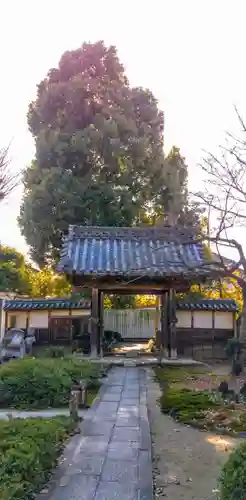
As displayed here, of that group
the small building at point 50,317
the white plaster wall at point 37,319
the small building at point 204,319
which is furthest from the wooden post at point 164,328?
the white plaster wall at point 37,319

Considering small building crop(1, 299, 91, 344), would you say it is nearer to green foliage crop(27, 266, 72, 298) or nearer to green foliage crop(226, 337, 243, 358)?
green foliage crop(27, 266, 72, 298)

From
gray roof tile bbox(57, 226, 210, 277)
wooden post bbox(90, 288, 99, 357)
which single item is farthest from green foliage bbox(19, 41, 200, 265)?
wooden post bbox(90, 288, 99, 357)

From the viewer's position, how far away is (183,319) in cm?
1850

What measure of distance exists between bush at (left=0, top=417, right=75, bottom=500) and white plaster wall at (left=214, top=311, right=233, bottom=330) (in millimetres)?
13603

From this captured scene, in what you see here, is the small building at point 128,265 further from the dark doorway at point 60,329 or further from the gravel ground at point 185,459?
the gravel ground at point 185,459

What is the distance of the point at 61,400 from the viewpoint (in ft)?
29.6

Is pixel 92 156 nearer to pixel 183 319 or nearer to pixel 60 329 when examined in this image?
pixel 60 329

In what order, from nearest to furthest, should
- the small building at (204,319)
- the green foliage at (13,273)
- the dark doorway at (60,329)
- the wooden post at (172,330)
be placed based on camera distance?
the wooden post at (172,330), the small building at (204,319), the green foliage at (13,273), the dark doorway at (60,329)

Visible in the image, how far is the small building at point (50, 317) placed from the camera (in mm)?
19188

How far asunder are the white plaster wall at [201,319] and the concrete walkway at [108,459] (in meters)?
10.1

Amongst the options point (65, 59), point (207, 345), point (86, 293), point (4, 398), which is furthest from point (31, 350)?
point (65, 59)

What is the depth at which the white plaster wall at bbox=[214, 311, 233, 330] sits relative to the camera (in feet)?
61.6

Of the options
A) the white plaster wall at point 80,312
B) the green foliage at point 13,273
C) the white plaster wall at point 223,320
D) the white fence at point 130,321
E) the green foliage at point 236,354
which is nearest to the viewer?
the green foliage at point 236,354

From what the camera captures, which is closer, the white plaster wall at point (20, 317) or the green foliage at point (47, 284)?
the white plaster wall at point (20, 317)
